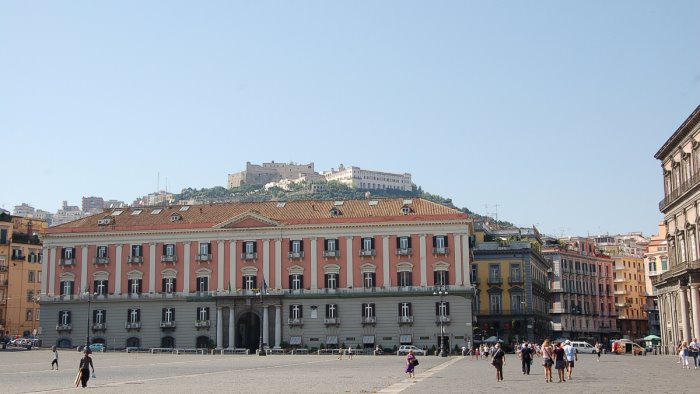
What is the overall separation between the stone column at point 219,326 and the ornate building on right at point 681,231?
41.3 m

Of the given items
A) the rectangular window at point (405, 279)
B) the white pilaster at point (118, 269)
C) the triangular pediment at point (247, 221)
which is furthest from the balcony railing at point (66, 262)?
the rectangular window at point (405, 279)

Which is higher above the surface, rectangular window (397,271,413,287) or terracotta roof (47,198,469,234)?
terracotta roof (47,198,469,234)

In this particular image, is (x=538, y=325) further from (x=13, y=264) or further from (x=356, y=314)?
(x=13, y=264)

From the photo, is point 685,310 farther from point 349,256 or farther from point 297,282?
point 297,282

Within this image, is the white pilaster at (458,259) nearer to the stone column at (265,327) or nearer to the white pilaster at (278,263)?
the white pilaster at (278,263)

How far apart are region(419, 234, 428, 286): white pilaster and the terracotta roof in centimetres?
226

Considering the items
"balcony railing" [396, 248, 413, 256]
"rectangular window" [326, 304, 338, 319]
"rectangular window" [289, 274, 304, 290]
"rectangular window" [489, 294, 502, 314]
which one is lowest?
"rectangular window" [326, 304, 338, 319]

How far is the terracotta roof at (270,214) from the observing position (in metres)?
89.1

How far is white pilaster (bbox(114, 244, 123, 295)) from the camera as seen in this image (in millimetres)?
92062

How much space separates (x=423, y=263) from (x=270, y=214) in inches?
671

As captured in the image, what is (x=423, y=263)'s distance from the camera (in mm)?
86812

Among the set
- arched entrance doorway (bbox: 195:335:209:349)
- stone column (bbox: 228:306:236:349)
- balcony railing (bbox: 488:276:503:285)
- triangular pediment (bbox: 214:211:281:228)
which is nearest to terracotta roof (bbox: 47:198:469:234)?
triangular pediment (bbox: 214:211:281:228)

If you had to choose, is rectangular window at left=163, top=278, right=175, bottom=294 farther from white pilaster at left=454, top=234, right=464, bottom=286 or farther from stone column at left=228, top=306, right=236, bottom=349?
white pilaster at left=454, top=234, right=464, bottom=286

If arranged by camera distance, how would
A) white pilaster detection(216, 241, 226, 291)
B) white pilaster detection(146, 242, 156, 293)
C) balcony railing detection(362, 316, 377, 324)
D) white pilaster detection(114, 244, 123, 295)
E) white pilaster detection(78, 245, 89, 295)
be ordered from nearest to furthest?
balcony railing detection(362, 316, 377, 324), white pilaster detection(216, 241, 226, 291), white pilaster detection(146, 242, 156, 293), white pilaster detection(114, 244, 123, 295), white pilaster detection(78, 245, 89, 295)
